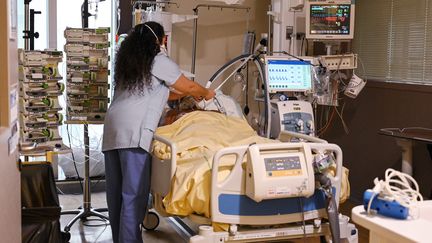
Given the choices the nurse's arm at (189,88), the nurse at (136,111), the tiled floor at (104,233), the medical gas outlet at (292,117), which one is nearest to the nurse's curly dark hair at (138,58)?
the nurse at (136,111)

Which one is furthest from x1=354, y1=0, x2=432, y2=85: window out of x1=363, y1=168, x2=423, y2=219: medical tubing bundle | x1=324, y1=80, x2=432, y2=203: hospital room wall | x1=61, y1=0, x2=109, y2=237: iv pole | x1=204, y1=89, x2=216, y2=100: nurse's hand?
x1=363, y1=168, x2=423, y2=219: medical tubing bundle

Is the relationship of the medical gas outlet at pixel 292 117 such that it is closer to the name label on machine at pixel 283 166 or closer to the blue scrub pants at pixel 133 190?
the blue scrub pants at pixel 133 190

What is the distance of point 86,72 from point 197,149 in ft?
4.77

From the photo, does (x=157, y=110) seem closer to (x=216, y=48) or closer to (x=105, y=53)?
(x=105, y=53)

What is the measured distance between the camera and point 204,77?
19.0 feet

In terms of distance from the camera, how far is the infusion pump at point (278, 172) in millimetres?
2701

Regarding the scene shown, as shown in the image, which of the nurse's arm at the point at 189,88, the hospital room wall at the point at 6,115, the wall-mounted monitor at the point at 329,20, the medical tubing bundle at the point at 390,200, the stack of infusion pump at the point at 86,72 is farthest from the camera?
the wall-mounted monitor at the point at 329,20

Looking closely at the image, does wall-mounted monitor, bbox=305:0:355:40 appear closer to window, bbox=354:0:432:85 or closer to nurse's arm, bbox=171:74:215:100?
window, bbox=354:0:432:85

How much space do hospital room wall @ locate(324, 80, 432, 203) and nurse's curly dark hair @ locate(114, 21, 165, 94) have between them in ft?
7.05

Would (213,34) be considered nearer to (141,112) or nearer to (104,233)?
(104,233)

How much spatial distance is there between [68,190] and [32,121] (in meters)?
1.45

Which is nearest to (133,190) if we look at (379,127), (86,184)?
(86,184)

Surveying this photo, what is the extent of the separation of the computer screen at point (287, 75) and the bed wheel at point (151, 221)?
1296mm

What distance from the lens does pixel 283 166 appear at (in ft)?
9.14
